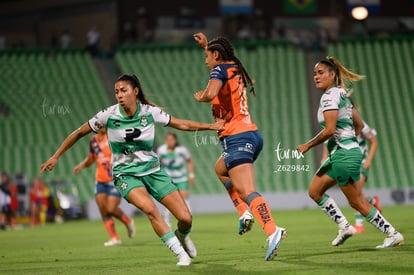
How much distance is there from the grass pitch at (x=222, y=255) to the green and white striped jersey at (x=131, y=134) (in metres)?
1.25

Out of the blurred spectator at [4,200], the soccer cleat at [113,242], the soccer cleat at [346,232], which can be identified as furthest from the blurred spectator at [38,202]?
the soccer cleat at [346,232]

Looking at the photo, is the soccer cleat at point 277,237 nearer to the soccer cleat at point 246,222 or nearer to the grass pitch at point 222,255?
the grass pitch at point 222,255

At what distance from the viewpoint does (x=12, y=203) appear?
28500 mm

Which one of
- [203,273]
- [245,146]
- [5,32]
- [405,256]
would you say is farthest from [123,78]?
[5,32]

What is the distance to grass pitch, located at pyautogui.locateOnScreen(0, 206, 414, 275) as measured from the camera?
1008 cm

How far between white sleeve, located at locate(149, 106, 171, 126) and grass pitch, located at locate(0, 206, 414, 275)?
1.75 m

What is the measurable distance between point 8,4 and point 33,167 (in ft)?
57.3

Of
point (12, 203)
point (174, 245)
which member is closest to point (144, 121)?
point (174, 245)

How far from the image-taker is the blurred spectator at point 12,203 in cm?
2753

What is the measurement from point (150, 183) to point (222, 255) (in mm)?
2202

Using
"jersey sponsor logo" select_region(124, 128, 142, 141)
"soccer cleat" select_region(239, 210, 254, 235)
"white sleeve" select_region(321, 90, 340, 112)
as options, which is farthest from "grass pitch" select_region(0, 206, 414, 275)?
"white sleeve" select_region(321, 90, 340, 112)

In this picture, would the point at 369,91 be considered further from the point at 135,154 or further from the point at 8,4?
the point at 135,154

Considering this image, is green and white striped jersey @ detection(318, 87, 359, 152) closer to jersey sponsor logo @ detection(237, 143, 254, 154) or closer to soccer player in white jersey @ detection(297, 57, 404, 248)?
soccer player in white jersey @ detection(297, 57, 404, 248)

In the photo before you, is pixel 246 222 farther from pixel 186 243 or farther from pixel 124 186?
pixel 124 186
